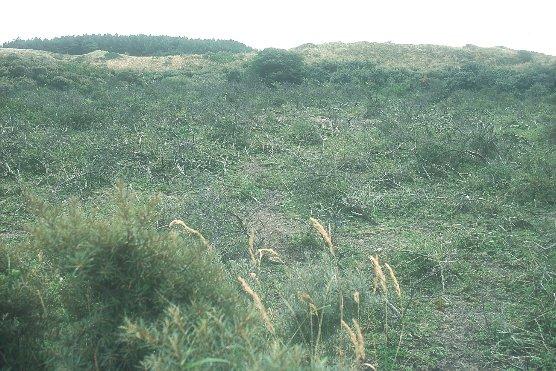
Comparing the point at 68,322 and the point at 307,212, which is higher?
the point at 68,322

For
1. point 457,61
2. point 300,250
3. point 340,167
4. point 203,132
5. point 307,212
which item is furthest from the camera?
point 457,61

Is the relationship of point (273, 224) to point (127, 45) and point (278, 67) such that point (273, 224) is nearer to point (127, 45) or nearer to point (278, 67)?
point (278, 67)

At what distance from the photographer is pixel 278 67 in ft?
64.4

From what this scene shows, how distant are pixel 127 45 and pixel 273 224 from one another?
3910 centimetres

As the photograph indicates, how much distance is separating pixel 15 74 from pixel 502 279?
16.5m


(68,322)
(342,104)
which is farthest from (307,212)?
(342,104)

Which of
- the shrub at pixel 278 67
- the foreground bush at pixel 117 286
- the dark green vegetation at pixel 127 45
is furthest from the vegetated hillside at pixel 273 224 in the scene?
the dark green vegetation at pixel 127 45

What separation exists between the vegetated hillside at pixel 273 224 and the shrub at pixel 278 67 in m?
2.46

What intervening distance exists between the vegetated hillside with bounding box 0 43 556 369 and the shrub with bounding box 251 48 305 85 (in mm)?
2463

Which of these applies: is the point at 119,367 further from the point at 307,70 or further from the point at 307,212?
the point at 307,70

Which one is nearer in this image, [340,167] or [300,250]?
[300,250]

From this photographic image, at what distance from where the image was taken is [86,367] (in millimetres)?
2402

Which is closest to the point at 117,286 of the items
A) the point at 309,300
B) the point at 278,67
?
the point at 309,300

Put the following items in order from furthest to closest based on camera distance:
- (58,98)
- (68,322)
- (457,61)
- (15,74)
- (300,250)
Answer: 1. (457,61)
2. (15,74)
3. (58,98)
4. (300,250)
5. (68,322)
